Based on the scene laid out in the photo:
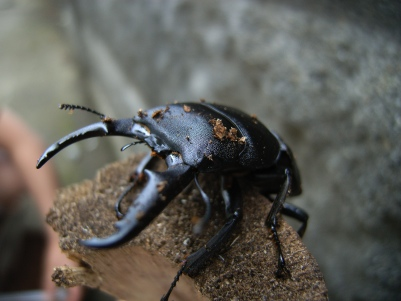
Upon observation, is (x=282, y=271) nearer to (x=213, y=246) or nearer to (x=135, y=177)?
(x=213, y=246)

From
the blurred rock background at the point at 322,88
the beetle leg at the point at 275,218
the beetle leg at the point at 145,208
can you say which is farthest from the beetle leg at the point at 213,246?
the blurred rock background at the point at 322,88

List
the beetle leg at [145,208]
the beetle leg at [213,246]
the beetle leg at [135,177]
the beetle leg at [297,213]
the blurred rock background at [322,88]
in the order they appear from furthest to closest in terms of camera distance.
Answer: the blurred rock background at [322,88] < the beetle leg at [297,213] < the beetle leg at [135,177] < the beetle leg at [213,246] < the beetle leg at [145,208]

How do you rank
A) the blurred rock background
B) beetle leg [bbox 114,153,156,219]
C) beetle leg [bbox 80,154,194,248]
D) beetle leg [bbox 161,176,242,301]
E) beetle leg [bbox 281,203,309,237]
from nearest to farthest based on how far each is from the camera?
beetle leg [bbox 80,154,194,248]
beetle leg [bbox 161,176,242,301]
beetle leg [bbox 114,153,156,219]
beetle leg [bbox 281,203,309,237]
the blurred rock background

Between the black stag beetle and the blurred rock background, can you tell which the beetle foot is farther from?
the blurred rock background

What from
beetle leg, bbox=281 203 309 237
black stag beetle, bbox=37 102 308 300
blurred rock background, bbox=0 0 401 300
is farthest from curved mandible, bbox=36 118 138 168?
blurred rock background, bbox=0 0 401 300

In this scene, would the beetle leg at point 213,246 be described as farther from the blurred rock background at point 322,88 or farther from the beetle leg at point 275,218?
the blurred rock background at point 322,88

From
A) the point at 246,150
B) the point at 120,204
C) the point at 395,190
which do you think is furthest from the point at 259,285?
the point at 395,190

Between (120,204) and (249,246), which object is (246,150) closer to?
(249,246)
